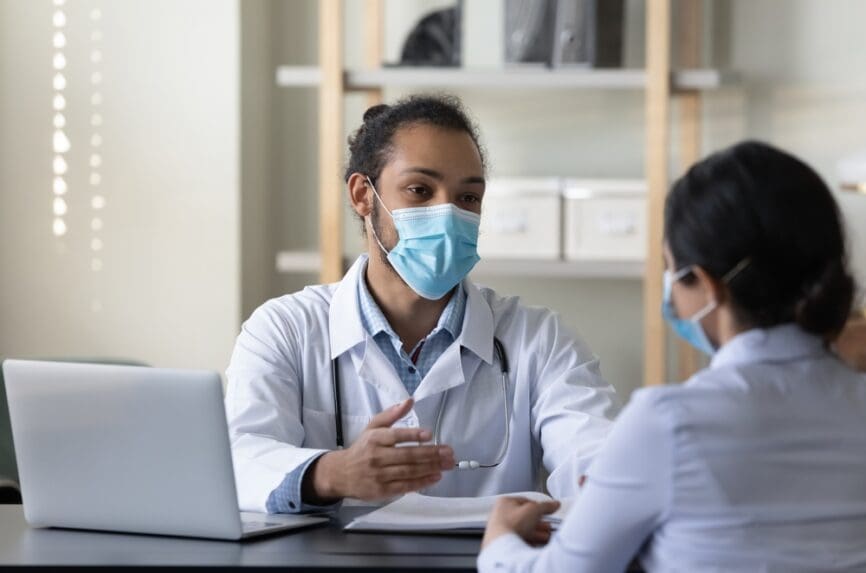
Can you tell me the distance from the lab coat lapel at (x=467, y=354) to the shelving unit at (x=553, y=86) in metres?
1.14

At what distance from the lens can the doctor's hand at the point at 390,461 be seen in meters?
1.56

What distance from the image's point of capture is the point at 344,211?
3570mm

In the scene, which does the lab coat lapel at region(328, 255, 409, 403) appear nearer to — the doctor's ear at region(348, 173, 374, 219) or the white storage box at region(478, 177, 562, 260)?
the doctor's ear at region(348, 173, 374, 219)

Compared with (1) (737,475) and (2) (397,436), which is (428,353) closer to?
(2) (397,436)

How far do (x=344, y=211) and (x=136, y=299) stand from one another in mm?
617

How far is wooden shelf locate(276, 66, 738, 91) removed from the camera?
10.5 ft

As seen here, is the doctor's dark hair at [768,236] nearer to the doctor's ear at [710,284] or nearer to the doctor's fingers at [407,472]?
the doctor's ear at [710,284]

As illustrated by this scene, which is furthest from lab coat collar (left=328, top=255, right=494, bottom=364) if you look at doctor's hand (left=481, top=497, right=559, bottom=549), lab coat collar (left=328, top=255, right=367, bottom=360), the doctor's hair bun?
doctor's hand (left=481, top=497, right=559, bottom=549)

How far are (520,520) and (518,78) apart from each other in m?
1.99

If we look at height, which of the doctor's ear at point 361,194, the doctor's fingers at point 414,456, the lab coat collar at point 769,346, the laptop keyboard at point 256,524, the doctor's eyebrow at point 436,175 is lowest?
the laptop keyboard at point 256,524

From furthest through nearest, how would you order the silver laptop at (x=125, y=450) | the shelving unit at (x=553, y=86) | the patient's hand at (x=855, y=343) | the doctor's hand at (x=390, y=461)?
the shelving unit at (x=553, y=86) < the patient's hand at (x=855, y=343) < the doctor's hand at (x=390, y=461) < the silver laptop at (x=125, y=450)

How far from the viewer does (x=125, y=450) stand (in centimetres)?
150

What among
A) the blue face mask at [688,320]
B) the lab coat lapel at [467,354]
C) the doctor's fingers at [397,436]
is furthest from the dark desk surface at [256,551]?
the lab coat lapel at [467,354]

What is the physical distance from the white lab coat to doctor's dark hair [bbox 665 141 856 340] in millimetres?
676
